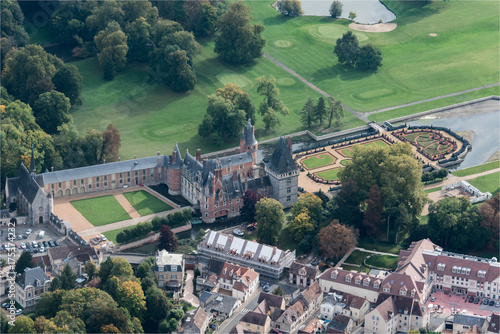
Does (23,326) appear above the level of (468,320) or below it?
above

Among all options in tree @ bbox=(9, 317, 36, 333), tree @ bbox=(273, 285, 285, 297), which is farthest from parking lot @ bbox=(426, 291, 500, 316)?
tree @ bbox=(9, 317, 36, 333)

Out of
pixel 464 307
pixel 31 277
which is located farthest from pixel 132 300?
pixel 464 307

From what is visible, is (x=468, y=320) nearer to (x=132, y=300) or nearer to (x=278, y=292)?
(x=278, y=292)

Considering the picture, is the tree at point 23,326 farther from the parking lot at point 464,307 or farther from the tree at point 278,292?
the parking lot at point 464,307

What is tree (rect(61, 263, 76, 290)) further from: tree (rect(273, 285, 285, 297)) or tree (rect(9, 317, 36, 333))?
tree (rect(273, 285, 285, 297))

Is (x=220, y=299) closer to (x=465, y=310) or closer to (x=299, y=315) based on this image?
(x=299, y=315)
